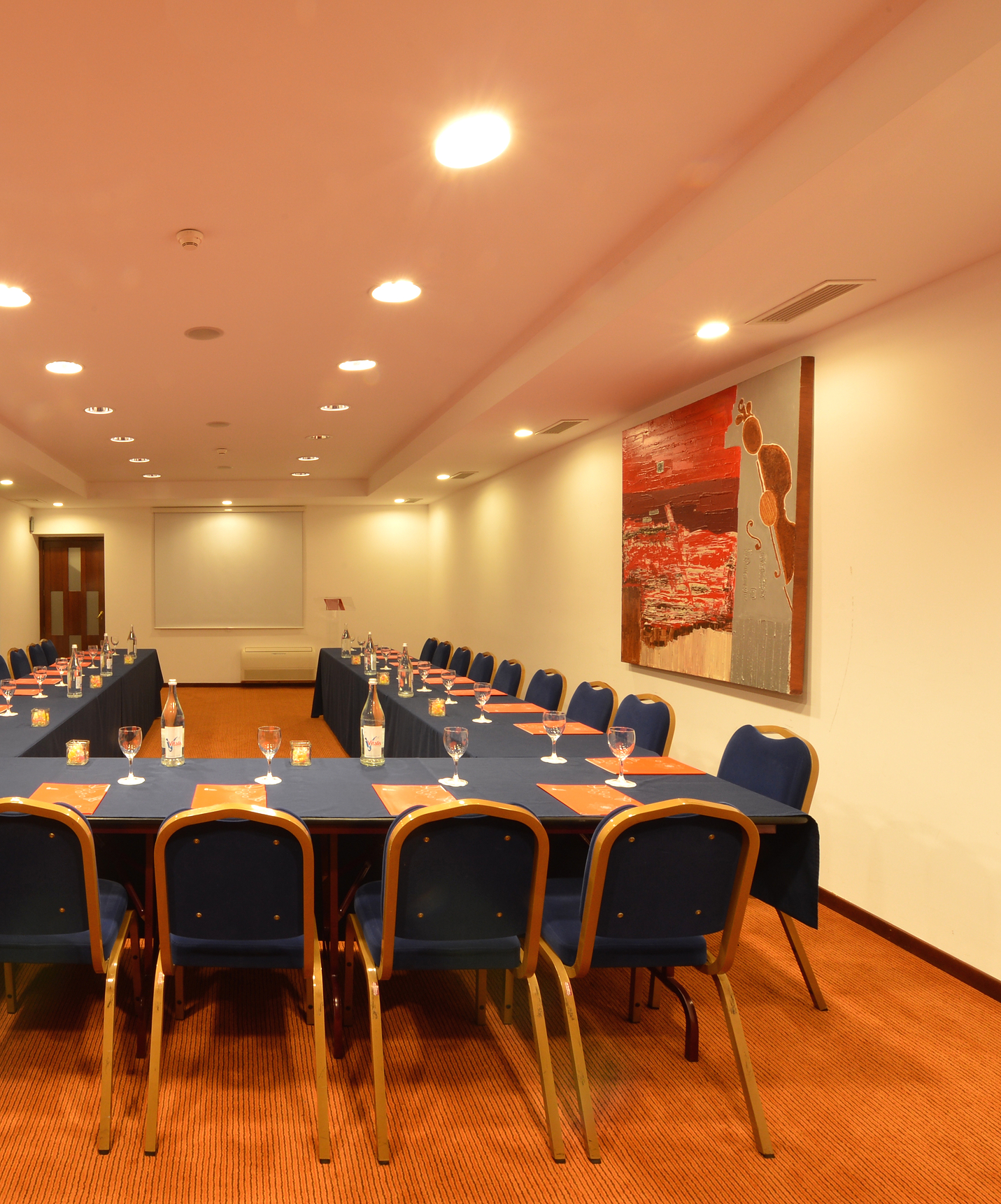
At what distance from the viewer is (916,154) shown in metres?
2.28

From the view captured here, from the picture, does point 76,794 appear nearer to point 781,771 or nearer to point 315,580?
point 781,771

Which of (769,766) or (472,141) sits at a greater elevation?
(472,141)

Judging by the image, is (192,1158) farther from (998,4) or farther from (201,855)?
(998,4)

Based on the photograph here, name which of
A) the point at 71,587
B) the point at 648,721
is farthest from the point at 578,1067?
the point at 71,587

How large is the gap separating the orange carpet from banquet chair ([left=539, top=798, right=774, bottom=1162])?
15 cm

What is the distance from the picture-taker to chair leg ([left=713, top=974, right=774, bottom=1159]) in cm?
207

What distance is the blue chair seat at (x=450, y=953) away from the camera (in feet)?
7.19

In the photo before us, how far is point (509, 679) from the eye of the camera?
639 cm

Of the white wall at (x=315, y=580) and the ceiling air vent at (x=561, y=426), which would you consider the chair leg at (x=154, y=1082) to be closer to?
the ceiling air vent at (x=561, y=426)

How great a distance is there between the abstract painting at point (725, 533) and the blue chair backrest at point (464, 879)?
7.66 ft

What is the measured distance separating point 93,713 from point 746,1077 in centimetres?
488

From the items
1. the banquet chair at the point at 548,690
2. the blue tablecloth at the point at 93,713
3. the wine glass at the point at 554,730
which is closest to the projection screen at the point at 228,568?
the blue tablecloth at the point at 93,713

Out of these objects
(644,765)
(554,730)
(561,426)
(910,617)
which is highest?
(561,426)

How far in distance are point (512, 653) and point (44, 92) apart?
270 inches
